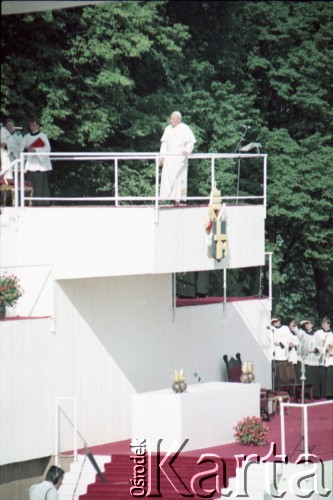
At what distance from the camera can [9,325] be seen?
73.6 feet

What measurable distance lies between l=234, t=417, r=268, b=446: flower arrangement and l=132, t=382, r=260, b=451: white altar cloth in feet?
0.95

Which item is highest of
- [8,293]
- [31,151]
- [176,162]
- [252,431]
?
[31,151]

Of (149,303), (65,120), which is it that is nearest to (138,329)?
(149,303)

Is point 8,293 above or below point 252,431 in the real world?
above

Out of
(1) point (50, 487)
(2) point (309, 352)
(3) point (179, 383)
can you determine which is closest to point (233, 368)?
(2) point (309, 352)

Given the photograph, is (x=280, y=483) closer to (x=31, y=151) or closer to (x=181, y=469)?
(x=181, y=469)

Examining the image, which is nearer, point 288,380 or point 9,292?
point 9,292

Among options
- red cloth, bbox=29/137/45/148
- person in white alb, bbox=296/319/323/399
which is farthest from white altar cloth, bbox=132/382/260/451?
red cloth, bbox=29/137/45/148

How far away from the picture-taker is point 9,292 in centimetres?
2283

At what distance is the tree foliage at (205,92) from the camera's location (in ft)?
94.2

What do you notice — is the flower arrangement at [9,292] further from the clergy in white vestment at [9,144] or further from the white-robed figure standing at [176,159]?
the white-robed figure standing at [176,159]

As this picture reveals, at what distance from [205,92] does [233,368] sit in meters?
5.92

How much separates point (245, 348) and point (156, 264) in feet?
14.1

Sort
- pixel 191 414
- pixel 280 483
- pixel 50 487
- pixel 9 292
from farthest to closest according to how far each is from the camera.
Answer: pixel 191 414 → pixel 9 292 → pixel 280 483 → pixel 50 487
